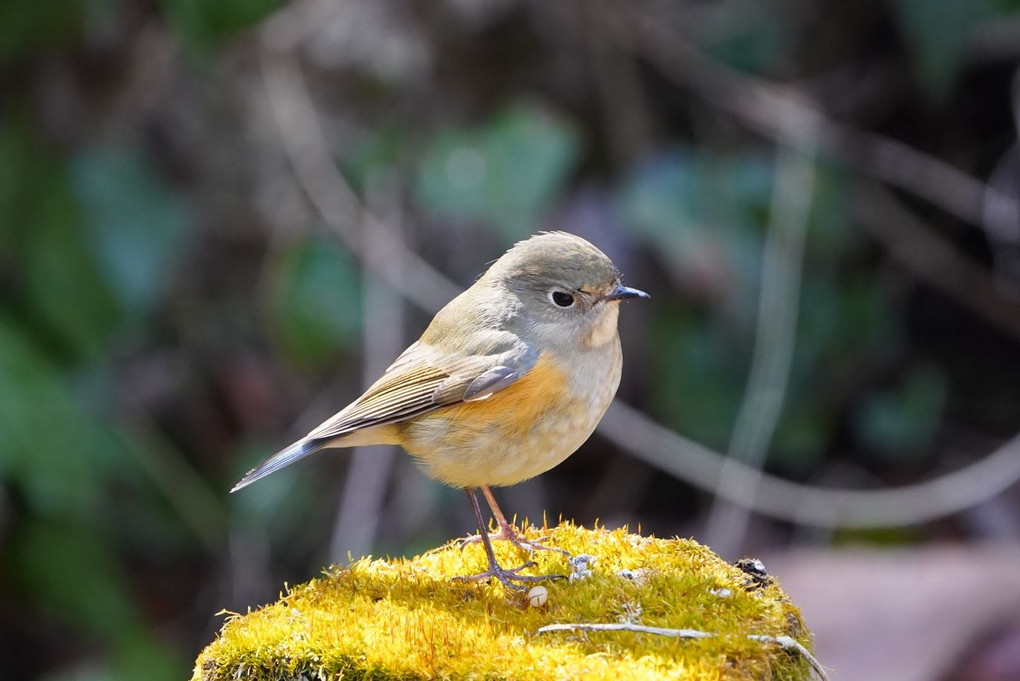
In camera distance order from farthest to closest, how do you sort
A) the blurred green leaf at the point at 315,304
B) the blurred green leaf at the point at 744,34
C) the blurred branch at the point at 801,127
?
the blurred green leaf at the point at 744,34 < the blurred branch at the point at 801,127 < the blurred green leaf at the point at 315,304

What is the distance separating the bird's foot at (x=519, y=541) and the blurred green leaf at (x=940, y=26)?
300 centimetres

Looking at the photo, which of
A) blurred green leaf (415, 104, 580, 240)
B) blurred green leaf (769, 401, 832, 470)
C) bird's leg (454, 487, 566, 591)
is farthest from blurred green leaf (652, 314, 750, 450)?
bird's leg (454, 487, 566, 591)

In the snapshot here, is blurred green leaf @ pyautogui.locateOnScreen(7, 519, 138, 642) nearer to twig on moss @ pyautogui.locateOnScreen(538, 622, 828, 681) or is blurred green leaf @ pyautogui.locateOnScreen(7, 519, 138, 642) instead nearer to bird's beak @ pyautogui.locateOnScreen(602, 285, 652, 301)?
bird's beak @ pyautogui.locateOnScreen(602, 285, 652, 301)

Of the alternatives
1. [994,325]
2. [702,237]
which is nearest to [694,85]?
[702,237]

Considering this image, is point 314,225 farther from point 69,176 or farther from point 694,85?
point 694,85

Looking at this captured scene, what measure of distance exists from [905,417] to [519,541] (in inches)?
122

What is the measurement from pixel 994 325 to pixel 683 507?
1.87 metres

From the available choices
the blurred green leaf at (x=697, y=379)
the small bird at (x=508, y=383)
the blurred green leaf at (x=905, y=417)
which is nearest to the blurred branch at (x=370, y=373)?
the blurred green leaf at (x=697, y=379)

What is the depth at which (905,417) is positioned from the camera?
19.2 ft

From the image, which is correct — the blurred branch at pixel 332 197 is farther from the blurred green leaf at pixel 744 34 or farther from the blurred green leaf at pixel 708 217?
the blurred green leaf at pixel 744 34

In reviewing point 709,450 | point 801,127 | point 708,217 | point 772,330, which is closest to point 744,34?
point 801,127

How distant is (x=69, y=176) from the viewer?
206 inches

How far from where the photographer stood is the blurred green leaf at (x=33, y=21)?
487 cm

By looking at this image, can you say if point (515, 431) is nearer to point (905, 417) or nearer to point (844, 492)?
point (844, 492)
